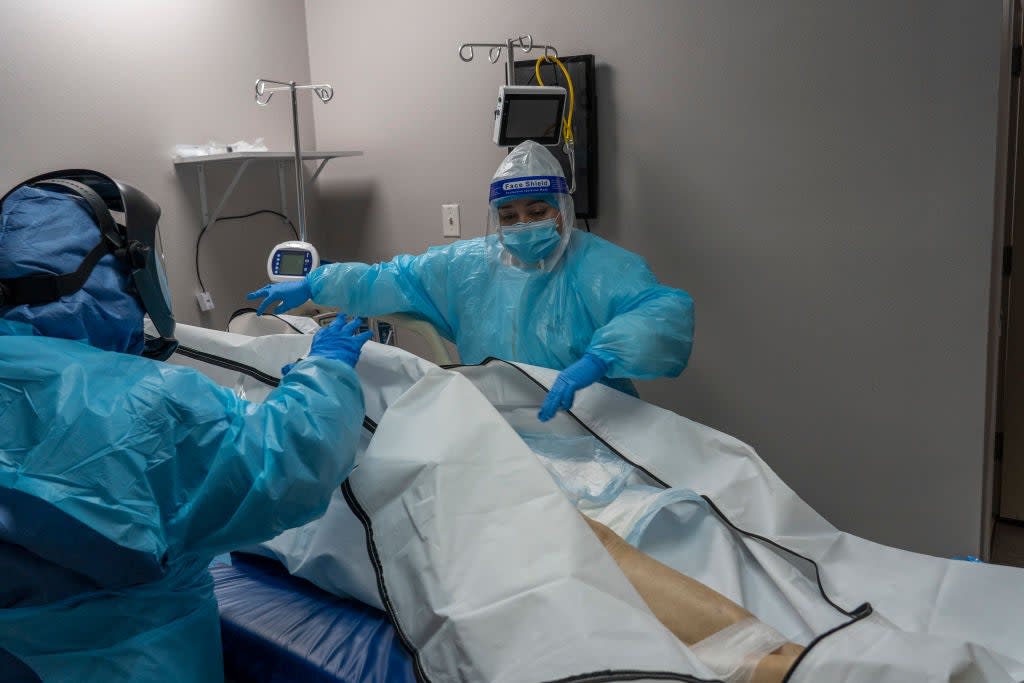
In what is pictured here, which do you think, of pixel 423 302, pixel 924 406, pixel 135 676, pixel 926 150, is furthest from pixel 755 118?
pixel 135 676

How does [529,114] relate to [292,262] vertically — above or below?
above

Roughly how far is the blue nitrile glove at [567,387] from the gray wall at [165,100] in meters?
1.57

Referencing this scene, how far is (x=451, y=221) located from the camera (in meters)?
2.79

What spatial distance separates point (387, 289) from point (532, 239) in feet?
1.56

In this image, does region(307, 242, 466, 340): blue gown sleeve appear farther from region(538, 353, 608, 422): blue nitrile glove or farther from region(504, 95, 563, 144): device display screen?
region(538, 353, 608, 422): blue nitrile glove

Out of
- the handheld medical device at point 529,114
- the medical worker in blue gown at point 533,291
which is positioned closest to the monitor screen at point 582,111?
the handheld medical device at point 529,114

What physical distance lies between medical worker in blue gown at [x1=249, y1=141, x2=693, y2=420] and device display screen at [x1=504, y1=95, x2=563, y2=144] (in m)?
0.12

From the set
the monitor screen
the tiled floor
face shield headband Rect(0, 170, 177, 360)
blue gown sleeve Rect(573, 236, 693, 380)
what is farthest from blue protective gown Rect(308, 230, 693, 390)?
the tiled floor

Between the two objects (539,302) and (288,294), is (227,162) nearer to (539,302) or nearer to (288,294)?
(288,294)

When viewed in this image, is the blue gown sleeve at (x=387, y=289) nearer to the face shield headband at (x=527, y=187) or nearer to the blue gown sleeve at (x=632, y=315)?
the face shield headband at (x=527, y=187)

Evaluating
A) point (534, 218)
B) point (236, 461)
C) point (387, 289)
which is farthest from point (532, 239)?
point (236, 461)

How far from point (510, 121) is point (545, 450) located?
0.99m

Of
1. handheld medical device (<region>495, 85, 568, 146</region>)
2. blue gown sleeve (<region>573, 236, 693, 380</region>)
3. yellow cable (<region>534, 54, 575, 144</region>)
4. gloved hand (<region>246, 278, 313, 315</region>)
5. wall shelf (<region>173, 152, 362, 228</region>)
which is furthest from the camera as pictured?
wall shelf (<region>173, 152, 362, 228</region>)

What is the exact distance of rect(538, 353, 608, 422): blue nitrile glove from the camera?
1.57 metres
